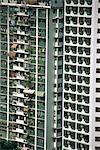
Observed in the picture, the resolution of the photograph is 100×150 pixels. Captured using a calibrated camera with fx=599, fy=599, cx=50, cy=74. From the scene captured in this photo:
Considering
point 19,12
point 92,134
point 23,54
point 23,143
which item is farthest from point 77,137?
point 19,12

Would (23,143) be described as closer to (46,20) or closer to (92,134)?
(92,134)

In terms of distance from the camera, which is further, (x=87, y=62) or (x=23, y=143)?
(x=23, y=143)

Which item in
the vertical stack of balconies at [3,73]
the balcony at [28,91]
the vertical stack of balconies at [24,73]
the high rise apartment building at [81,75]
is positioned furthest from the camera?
the vertical stack of balconies at [3,73]

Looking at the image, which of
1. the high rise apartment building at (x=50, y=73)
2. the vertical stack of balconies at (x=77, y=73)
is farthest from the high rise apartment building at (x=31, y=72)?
the vertical stack of balconies at (x=77, y=73)

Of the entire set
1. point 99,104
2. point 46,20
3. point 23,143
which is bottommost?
point 23,143

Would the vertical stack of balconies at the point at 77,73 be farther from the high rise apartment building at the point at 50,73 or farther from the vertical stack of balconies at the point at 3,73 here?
the vertical stack of balconies at the point at 3,73

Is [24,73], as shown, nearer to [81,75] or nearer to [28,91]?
[28,91]

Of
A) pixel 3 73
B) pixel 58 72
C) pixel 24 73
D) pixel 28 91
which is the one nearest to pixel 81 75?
pixel 58 72
